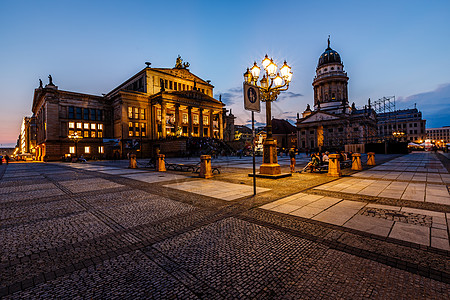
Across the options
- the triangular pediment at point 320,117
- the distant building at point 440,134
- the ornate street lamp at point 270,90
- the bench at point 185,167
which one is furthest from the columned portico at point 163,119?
the distant building at point 440,134

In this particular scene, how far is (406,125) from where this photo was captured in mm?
101562

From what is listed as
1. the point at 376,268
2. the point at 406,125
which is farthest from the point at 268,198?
the point at 406,125

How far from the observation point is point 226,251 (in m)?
3.20

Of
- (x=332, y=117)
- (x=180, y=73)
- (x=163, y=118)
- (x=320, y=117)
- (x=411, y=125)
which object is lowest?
(x=163, y=118)

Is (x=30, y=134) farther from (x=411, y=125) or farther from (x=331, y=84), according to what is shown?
(x=411, y=125)

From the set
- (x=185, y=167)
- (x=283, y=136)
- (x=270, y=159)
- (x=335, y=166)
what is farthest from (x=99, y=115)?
(x=283, y=136)

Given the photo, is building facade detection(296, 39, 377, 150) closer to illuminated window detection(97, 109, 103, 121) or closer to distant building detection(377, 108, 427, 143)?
distant building detection(377, 108, 427, 143)

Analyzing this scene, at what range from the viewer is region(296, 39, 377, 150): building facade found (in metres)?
68.4

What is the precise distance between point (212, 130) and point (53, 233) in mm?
55305

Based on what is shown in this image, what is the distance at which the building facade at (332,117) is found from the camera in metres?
68.4

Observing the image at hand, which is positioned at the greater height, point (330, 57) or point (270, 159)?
point (330, 57)

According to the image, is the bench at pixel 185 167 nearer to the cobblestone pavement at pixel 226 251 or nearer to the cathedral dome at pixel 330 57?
the cobblestone pavement at pixel 226 251

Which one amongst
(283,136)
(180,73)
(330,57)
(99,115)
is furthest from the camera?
(283,136)

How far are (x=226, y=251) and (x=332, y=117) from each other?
7809 centimetres
